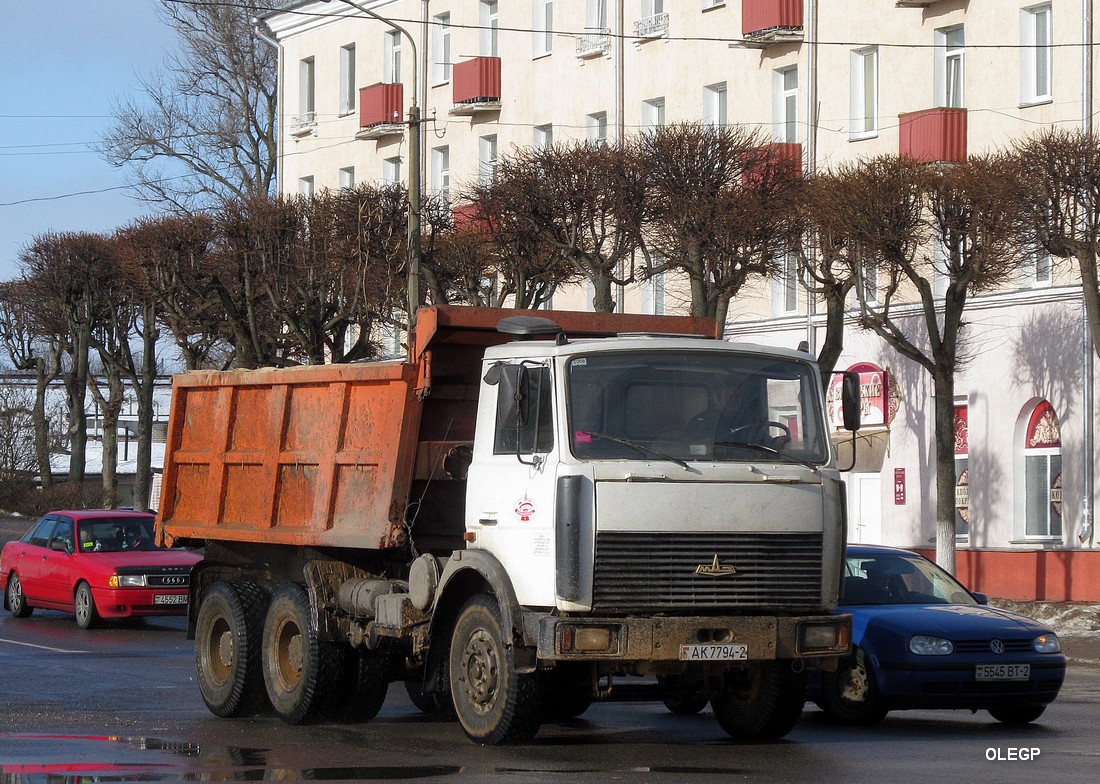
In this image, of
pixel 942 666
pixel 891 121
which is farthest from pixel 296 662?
pixel 891 121

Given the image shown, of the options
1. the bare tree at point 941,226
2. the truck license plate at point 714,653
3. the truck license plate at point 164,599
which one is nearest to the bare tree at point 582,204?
the bare tree at point 941,226

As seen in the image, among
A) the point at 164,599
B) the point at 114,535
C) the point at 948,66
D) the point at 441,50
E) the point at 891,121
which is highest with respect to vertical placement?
the point at 441,50

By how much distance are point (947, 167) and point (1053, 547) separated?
23.0 feet

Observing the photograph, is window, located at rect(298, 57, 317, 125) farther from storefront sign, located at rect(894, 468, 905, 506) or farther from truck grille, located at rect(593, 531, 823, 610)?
truck grille, located at rect(593, 531, 823, 610)

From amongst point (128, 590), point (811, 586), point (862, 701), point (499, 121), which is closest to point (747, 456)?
point (811, 586)

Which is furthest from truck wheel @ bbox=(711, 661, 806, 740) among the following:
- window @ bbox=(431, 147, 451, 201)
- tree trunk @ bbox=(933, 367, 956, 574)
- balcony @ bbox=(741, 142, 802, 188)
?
window @ bbox=(431, 147, 451, 201)

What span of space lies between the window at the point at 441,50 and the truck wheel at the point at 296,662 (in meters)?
33.3

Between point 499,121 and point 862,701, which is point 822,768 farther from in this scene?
point 499,121

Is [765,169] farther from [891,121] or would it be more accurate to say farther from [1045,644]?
[1045,644]

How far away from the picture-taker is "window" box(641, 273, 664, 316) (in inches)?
1533

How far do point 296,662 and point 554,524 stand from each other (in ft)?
11.4

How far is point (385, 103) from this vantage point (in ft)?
151

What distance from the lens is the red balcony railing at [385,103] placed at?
45844 mm

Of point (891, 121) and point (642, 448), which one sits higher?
point (891, 121)
